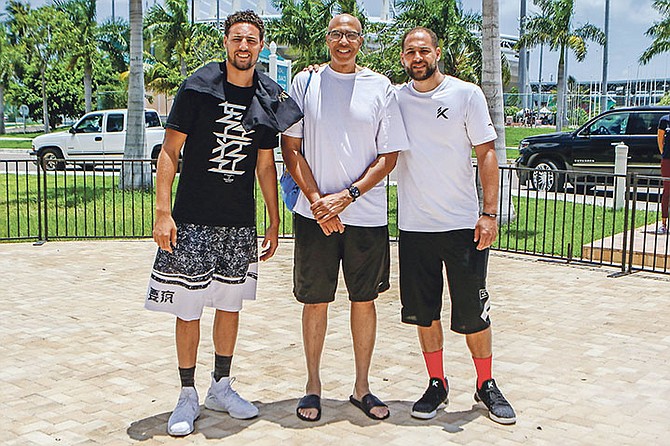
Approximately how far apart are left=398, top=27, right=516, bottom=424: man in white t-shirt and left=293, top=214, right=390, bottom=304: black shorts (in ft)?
0.65

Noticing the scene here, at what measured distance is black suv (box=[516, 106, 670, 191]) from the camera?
16.7 metres

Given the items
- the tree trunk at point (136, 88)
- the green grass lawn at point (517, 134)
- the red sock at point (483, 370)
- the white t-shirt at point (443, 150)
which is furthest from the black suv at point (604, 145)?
the green grass lawn at point (517, 134)

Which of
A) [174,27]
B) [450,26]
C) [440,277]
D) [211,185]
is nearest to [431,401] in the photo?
[440,277]

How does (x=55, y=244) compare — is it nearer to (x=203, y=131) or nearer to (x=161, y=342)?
(x=161, y=342)

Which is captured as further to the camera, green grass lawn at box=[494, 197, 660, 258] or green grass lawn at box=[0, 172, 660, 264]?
green grass lawn at box=[0, 172, 660, 264]

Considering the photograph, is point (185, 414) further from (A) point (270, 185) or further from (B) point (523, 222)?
(B) point (523, 222)

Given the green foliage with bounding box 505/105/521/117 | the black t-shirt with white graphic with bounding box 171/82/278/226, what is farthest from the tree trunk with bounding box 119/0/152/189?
the green foliage with bounding box 505/105/521/117

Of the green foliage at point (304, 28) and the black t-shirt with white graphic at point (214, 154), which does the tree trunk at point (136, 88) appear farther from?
the green foliage at point (304, 28)

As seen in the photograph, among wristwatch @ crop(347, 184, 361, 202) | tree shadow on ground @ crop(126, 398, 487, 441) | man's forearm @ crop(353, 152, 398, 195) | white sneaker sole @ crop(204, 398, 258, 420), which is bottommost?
tree shadow on ground @ crop(126, 398, 487, 441)

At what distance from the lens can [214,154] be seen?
4.14m

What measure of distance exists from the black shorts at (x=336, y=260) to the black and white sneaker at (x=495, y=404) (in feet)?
2.70

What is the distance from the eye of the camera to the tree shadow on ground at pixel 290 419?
4.20m

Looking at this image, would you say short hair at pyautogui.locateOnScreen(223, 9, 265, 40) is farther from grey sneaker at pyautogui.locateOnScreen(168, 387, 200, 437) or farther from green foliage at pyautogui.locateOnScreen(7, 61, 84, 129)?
green foliage at pyautogui.locateOnScreen(7, 61, 84, 129)

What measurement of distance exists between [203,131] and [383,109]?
96cm
